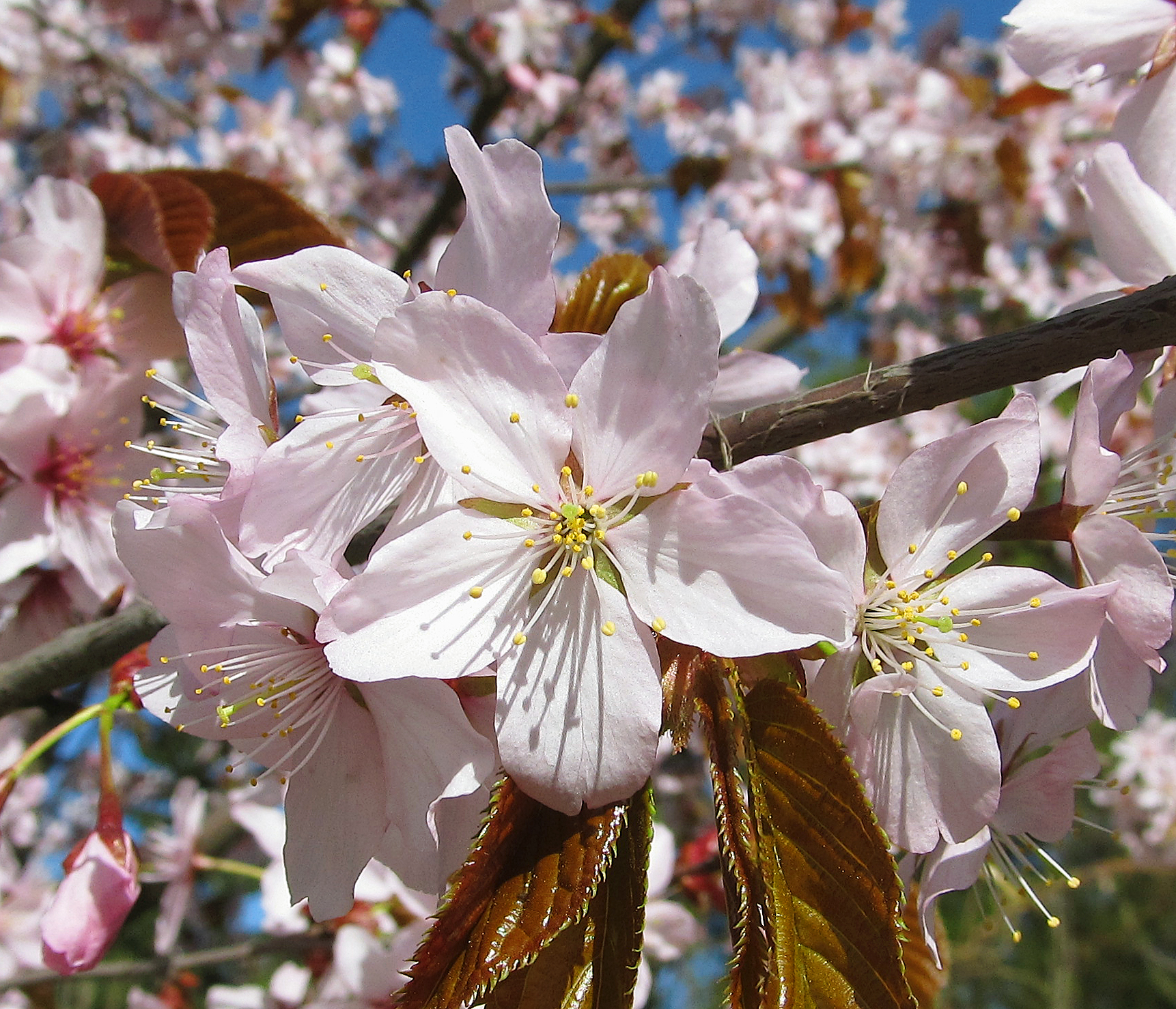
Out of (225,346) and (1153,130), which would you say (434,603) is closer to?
(225,346)

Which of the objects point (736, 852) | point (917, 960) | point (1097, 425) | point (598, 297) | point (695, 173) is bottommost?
point (917, 960)

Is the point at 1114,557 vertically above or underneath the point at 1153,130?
underneath

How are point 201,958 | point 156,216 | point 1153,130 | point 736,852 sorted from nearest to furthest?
point 736,852
point 1153,130
point 156,216
point 201,958

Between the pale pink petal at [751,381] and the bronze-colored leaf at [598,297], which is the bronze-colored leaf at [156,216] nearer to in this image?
the bronze-colored leaf at [598,297]

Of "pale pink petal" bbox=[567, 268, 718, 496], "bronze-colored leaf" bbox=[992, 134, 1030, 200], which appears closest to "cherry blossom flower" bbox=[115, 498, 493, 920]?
"pale pink petal" bbox=[567, 268, 718, 496]

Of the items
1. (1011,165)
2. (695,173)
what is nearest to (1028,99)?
(1011,165)

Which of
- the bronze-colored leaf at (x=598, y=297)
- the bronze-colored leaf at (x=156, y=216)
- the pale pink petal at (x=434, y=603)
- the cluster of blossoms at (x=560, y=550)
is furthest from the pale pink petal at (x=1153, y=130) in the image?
the bronze-colored leaf at (x=156, y=216)

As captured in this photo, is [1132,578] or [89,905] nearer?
[1132,578]
